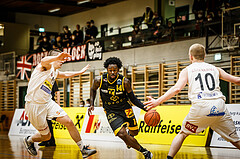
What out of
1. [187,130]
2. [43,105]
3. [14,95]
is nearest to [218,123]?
[187,130]

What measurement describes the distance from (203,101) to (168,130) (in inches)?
240

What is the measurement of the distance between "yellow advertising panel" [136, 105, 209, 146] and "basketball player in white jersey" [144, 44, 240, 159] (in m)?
5.30

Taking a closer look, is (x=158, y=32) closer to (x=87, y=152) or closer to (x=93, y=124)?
(x=93, y=124)

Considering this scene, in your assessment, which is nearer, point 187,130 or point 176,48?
point 187,130

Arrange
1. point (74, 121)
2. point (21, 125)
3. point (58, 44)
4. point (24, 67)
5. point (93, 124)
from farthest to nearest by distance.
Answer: point (24, 67) < point (58, 44) < point (21, 125) < point (74, 121) < point (93, 124)

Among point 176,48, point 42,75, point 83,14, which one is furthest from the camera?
point 83,14

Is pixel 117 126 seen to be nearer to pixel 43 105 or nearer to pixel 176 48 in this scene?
pixel 43 105

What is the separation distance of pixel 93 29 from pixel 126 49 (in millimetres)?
3181

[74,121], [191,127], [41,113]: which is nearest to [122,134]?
[41,113]

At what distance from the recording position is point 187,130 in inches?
209

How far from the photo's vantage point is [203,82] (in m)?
5.16

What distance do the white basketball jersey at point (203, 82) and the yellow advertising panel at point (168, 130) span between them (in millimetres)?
5506

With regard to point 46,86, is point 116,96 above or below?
below

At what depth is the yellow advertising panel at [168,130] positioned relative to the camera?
10.5 meters
